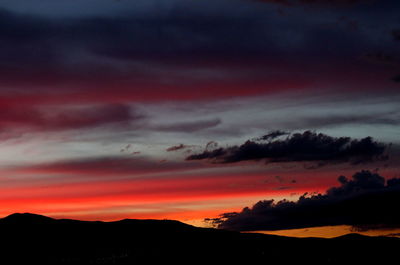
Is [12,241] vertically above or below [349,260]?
above

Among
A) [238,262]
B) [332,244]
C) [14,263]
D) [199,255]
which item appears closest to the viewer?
[238,262]

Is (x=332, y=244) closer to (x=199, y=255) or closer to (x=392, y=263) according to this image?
(x=392, y=263)

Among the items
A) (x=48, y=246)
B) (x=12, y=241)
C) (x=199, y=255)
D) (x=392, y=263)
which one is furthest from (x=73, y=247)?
(x=392, y=263)

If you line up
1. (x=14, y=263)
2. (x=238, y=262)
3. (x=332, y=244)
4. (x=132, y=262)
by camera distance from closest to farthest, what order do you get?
1. (x=132, y=262)
2. (x=238, y=262)
3. (x=14, y=263)
4. (x=332, y=244)

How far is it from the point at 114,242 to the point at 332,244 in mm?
72980

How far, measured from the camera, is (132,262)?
4318 inches

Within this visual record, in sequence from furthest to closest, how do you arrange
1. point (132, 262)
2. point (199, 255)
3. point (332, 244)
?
point (332, 244) < point (199, 255) < point (132, 262)

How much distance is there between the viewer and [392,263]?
146 meters

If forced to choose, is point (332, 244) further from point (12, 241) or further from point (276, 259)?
point (12, 241)

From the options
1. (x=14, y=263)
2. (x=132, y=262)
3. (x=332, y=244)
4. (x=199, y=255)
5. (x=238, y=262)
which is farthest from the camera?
(x=332, y=244)

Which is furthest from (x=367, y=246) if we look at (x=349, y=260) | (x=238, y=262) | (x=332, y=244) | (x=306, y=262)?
(x=238, y=262)

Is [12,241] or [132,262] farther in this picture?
[12,241]

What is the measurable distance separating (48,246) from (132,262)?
3644 inches

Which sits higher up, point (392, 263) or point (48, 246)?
point (48, 246)
